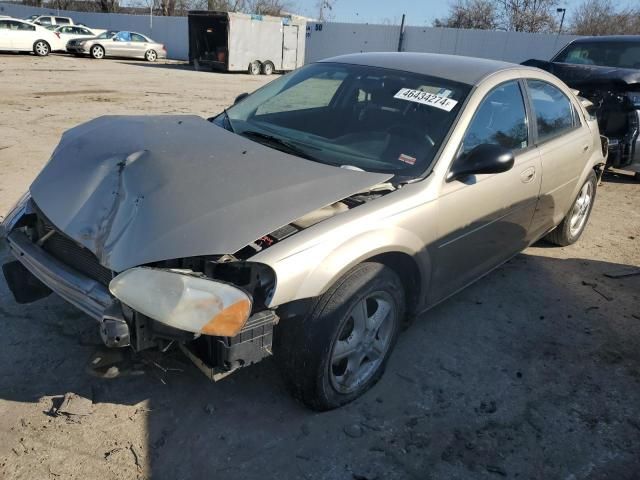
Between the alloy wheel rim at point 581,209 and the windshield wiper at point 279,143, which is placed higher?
the windshield wiper at point 279,143

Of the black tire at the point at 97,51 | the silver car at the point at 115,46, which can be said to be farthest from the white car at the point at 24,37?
the black tire at the point at 97,51

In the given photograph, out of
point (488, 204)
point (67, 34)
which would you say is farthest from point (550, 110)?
point (67, 34)

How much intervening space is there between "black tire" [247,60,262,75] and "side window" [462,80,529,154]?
72.3ft

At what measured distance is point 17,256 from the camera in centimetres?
290

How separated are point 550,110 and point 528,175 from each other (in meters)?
0.82

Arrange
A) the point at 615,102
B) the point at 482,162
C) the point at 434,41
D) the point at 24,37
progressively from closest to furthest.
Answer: the point at 482,162 < the point at 615,102 < the point at 24,37 < the point at 434,41

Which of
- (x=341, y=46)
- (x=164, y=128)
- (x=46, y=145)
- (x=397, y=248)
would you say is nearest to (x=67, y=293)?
(x=164, y=128)

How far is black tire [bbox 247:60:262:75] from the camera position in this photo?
2419 cm

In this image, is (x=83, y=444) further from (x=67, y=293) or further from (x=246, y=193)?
(x=246, y=193)

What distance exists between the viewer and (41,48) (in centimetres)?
2338

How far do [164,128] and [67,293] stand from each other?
1271mm

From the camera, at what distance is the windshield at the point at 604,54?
308 inches

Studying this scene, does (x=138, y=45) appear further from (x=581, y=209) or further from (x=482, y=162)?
(x=482, y=162)

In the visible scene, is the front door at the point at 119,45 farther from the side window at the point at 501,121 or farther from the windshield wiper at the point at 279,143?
the side window at the point at 501,121
